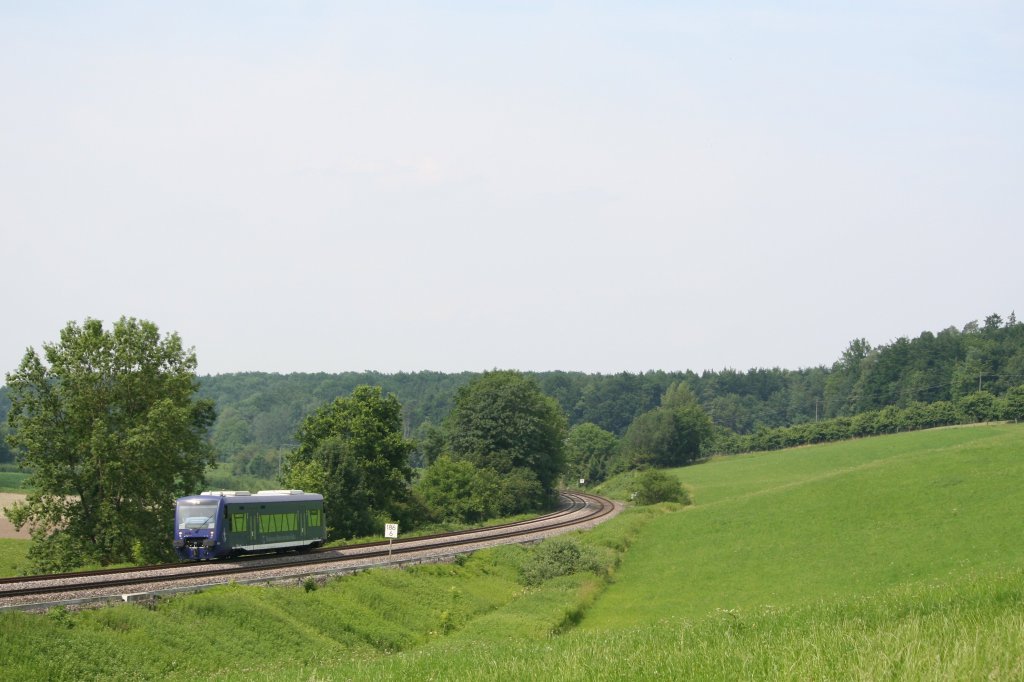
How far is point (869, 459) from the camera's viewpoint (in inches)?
4451

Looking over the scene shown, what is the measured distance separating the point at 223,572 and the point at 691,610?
1980 centimetres

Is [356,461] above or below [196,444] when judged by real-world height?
below

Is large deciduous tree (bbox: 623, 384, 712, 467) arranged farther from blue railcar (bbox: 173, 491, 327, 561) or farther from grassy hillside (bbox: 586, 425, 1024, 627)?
blue railcar (bbox: 173, 491, 327, 561)

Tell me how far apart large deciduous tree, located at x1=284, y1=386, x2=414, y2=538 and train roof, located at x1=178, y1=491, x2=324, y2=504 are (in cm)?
2359

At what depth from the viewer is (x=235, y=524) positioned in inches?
1481

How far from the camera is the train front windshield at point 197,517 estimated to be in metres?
36.9

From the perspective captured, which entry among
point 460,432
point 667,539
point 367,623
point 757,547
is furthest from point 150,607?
point 460,432

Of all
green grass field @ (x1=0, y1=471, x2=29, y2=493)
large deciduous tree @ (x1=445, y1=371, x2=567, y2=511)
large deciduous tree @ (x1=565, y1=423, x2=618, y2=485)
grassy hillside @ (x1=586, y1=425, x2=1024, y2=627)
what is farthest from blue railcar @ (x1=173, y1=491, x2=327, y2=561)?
large deciduous tree @ (x1=565, y1=423, x2=618, y2=485)

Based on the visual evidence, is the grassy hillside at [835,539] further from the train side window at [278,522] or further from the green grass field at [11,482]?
the green grass field at [11,482]

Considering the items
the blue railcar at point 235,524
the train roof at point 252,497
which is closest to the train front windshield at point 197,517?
the blue railcar at point 235,524

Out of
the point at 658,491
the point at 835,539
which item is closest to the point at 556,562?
the point at 835,539

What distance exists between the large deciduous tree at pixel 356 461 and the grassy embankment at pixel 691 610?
60.9ft

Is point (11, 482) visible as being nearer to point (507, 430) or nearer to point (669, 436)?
point (507, 430)

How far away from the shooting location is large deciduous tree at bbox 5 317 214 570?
155 ft
